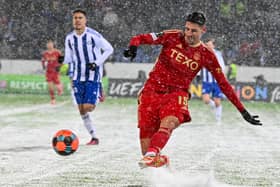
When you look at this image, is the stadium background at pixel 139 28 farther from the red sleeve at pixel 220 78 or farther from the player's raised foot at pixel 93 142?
the red sleeve at pixel 220 78

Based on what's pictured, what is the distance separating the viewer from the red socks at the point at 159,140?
684 cm

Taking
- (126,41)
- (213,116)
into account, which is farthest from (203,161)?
(126,41)

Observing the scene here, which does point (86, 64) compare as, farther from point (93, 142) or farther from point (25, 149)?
point (25, 149)

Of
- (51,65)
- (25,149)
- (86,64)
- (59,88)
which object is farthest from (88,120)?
(59,88)

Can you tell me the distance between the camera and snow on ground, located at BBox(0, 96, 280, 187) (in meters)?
7.37

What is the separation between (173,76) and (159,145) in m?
0.77

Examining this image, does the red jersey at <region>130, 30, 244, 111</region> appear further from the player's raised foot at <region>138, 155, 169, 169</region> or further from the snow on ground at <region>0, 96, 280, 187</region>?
the snow on ground at <region>0, 96, 280, 187</region>

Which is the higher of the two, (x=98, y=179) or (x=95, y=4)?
(x=95, y=4)

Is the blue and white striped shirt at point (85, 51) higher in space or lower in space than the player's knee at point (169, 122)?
higher

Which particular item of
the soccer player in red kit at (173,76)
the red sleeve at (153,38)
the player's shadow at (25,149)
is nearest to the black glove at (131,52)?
the soccer player in red kit at (173,76)

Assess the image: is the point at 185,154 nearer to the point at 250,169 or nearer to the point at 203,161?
the point at 203,161

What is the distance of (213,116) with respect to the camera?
19.0 m

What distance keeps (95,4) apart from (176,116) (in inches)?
868

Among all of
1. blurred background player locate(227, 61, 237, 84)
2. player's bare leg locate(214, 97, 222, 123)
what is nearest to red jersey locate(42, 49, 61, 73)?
blurred background player locate(227, 61, 237, 84)
